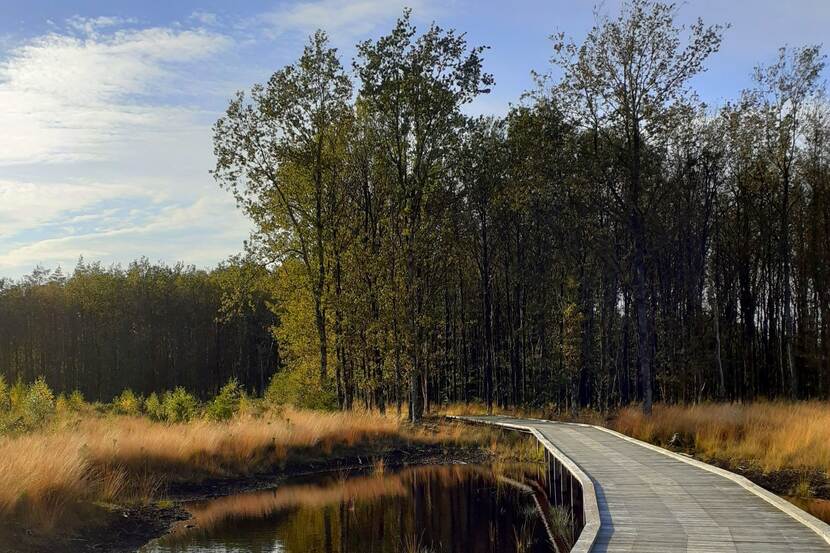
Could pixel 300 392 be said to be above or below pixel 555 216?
below

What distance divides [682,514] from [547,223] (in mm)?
24600

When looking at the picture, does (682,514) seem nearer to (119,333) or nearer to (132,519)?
(132,519)

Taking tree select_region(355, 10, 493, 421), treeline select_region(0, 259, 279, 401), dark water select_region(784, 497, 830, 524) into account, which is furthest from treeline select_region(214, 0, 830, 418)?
treeline select_region(0, 259, 279, 401)

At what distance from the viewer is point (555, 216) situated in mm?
32500

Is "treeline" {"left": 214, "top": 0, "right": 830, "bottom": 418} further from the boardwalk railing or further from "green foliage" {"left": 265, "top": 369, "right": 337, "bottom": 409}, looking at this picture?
the boardwalk railing

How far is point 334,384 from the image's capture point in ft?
109

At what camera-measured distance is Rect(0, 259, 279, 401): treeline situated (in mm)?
63156

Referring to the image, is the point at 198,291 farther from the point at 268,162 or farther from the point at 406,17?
the point at 406,17

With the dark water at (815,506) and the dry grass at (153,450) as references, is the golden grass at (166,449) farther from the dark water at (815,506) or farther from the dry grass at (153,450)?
the dark water at (815,506)

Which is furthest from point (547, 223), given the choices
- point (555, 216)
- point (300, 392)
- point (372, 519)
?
point (372, 519)

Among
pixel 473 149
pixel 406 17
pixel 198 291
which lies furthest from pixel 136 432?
pixel 198 291

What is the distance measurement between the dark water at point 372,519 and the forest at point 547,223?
8070 millimetres

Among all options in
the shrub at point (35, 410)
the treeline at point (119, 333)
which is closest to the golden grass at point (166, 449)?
the shrub at point (35, 410)

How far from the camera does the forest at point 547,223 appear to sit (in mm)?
26891
